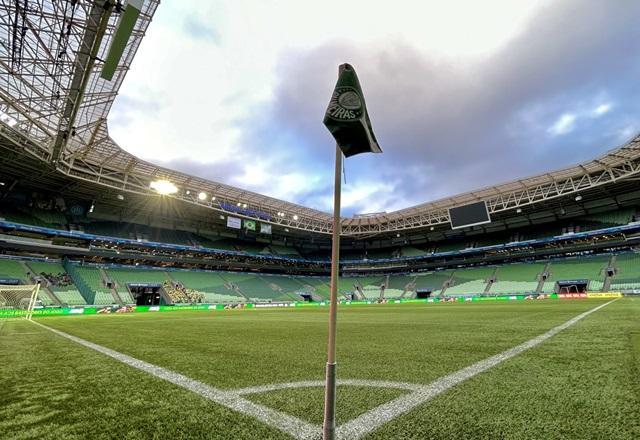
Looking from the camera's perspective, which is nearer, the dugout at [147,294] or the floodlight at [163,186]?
the floodlight at [163,186]

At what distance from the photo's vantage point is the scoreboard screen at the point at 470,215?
37803 mm

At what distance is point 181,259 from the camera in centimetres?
4694

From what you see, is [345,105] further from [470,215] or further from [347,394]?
[470,215]

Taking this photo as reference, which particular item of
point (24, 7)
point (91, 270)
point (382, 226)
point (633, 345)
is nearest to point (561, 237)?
point (382, 226)

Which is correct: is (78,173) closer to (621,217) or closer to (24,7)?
(24,7)

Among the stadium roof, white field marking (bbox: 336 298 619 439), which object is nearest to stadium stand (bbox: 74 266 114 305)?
the stadium roof

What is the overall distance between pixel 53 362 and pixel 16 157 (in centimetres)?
3117

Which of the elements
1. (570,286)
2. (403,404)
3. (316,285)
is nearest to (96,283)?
(316,285)

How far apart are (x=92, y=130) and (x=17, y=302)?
1246 centimetres

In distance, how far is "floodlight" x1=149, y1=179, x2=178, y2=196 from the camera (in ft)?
110

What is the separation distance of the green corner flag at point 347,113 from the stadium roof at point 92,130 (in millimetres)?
13328

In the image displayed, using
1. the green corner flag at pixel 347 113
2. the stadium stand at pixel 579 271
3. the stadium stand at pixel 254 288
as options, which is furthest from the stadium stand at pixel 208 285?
the green corner flag at pixel 347 113

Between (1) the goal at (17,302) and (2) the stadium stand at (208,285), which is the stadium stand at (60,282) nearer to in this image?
(1) the goal at (17,302)

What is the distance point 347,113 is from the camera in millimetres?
2344
